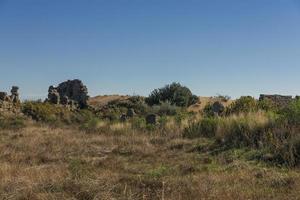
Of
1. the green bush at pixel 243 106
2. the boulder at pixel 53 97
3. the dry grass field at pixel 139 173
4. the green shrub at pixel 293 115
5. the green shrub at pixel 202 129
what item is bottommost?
the dry grass field at pixel 139 173

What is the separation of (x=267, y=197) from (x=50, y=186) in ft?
10.2

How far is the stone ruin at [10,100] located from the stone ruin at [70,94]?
3.50 m

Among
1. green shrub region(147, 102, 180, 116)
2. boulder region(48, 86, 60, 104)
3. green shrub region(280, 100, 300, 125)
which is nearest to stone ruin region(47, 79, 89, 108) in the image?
boulder region(48, 86, 60, 104)

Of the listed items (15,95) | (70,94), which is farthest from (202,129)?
(70,94)

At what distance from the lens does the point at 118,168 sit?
11.2 meters

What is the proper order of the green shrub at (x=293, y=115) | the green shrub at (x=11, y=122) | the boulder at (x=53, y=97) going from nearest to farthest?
the green shrub at (x=293, y=115) → the green shrub at (x=11, y=122) → the boulder at (x=53, y=97)

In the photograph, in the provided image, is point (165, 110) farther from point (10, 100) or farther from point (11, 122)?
point (11, 122)

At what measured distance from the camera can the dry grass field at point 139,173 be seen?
25.2ft

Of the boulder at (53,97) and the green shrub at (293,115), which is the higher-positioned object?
the boulder at (53,97)

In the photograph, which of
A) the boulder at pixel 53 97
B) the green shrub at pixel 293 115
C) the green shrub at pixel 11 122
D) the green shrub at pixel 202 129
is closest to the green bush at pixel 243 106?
the green shrub at pixel 202 129

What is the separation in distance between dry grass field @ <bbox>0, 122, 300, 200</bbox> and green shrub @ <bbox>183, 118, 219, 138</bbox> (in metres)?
2.55

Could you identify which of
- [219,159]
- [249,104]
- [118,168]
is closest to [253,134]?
[219,159]

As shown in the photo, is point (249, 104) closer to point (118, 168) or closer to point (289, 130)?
point (289, 130)

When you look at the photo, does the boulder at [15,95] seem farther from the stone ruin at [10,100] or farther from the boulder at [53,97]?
the boulder at [53,97]
